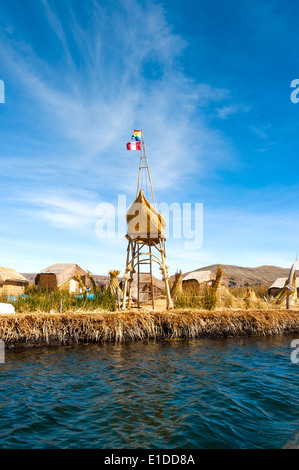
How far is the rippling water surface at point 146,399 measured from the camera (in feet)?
16.0

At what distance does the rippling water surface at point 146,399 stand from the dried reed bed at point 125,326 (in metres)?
0.80

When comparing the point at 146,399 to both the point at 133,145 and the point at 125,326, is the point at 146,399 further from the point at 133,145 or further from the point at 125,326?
the point at 133,145

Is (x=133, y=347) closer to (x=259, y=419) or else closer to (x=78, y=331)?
(x=78, y=331)

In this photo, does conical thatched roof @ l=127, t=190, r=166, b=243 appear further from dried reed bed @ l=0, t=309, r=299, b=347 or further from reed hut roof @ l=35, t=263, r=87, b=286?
reed hut roof @ l=35, t=263, r=87, b=286

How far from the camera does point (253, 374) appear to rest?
8477mm

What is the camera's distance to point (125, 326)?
12227 mm

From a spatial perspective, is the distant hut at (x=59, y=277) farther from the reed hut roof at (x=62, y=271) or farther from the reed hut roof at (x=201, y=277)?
the reed hut roof at (x=201, y=277)

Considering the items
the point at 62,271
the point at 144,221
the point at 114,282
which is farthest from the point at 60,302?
the point at 62,271

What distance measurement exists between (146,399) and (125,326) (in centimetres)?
591

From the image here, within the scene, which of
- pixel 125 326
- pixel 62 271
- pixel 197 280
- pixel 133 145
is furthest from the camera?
pixel 62 271

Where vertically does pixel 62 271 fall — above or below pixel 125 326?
above

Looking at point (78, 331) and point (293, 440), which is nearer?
point (293, 440)
